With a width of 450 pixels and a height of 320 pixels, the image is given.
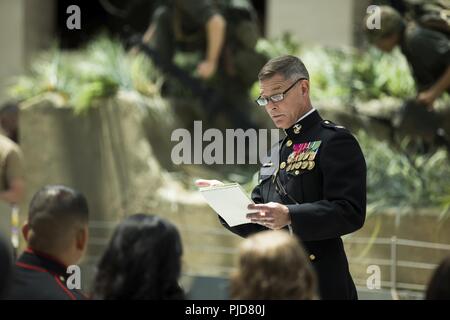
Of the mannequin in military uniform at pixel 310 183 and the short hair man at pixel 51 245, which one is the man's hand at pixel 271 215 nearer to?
the mannequin in military uniform at pixel 310 183

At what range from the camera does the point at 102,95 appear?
8219 millimetres

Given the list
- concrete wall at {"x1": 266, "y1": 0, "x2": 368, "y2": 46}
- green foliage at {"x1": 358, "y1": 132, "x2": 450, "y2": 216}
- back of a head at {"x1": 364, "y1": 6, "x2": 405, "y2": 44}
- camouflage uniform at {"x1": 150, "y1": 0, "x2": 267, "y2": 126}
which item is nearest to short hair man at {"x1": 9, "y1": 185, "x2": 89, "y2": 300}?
green foliage at {"x1": 358, "y1": 132, "x2": 450, "y2": 216}

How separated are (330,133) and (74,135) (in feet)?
17.4

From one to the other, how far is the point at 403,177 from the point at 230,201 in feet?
12.1

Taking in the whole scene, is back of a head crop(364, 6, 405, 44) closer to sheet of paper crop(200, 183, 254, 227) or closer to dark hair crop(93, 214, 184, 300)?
sheet of paper crop(200, 183, 254, 227)

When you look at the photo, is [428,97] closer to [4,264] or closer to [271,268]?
[271,268]

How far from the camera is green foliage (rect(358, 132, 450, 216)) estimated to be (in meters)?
6.44

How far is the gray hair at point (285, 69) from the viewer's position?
11.2 feet

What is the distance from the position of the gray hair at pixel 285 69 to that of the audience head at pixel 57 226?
36.6 inches

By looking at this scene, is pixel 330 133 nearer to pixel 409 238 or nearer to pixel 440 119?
pixel 409 238

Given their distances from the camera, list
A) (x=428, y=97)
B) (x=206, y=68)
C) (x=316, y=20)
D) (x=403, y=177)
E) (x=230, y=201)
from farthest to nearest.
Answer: (x=316, y=20), (x=206, y=68), (x=403, y=177), (x=428, y=97), (x=230, y=201)

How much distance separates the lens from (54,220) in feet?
11.0

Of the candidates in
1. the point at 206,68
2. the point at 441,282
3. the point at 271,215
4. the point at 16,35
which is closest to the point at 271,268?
the point at 441,282
